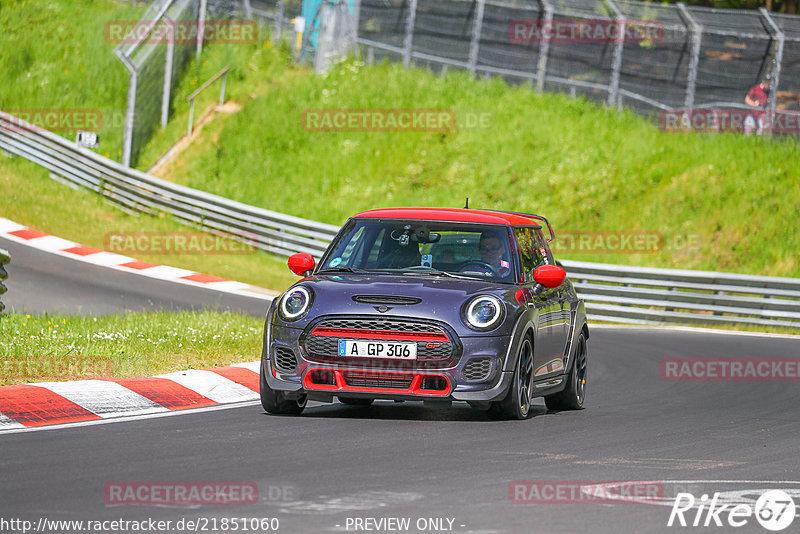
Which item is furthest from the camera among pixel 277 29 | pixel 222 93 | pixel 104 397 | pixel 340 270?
pixel 277 29

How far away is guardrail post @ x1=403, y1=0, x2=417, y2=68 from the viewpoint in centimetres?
3262

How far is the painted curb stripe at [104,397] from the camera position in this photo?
377 inches

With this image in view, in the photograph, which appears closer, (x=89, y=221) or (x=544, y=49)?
(x=89, y=221)

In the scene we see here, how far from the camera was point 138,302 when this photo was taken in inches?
778

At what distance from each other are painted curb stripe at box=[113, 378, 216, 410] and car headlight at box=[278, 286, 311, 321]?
115 cm

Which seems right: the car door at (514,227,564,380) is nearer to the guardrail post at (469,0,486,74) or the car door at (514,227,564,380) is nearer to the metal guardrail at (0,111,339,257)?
the metal guardrail at (0,111,339,257)

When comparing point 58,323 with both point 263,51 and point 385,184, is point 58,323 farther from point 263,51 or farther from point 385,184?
point 263,51

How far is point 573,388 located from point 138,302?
388 inches

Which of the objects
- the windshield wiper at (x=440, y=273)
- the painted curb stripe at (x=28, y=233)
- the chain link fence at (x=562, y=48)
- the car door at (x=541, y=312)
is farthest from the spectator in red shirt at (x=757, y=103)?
the windshield wiper at (x=440, y=273)

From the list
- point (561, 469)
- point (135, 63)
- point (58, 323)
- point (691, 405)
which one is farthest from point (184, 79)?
point (561, 469)

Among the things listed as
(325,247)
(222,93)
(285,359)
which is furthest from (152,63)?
(285,359)

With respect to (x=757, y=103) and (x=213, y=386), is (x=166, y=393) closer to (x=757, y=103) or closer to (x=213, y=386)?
(x=213, y=386)

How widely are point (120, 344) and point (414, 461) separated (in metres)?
5.51

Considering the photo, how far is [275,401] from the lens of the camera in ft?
32.4
